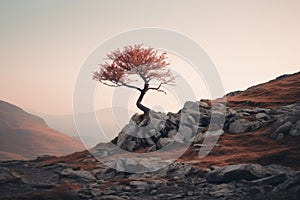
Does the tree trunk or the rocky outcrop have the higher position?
the tree trunk

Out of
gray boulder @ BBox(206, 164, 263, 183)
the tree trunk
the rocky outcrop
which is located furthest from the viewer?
the tree trunk

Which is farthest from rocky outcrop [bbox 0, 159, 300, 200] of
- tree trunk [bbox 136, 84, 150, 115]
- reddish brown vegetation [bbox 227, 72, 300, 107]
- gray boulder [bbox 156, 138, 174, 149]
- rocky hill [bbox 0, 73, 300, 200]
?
reddish brown vegetation [bbox 227, 72, 300, 107]

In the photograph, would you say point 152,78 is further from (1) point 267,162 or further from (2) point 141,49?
(1) point 267,162

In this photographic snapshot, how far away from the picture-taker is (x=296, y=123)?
35.7m

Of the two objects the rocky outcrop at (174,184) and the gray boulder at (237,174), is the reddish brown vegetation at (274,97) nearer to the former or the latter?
the rocky outcrop at (174,184)

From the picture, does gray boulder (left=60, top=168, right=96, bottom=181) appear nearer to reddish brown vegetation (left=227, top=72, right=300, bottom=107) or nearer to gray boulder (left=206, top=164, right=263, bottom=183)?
gray boulder (left=206, top=164, right=263, bottom=183)

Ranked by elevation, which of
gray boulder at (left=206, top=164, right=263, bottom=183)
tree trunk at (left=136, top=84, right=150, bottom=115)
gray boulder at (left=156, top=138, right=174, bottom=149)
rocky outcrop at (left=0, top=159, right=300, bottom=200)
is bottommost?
rocky outcrop at (left=0, top=159, right=300, bottom=200)

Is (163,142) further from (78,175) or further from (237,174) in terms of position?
(237,174)

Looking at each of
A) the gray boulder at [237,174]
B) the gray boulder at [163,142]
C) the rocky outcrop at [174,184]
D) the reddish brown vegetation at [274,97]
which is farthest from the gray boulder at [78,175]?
the reddish brown vegetation at [274,97]

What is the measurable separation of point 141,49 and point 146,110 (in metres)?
11.1

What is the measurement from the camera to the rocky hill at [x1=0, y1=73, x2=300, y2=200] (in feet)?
79.2

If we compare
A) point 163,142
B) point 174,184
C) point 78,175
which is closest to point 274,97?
point 163,142

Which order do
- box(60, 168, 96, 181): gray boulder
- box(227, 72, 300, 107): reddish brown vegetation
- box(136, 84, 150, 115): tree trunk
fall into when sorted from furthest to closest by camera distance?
box(227, 72, 300, 107): reddish brown vegetation < box(136, 84, 150, 115): tree trunk < box(60, 168, 96, 181): gray boulder

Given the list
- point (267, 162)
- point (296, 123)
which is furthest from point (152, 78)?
point (267, 162)
